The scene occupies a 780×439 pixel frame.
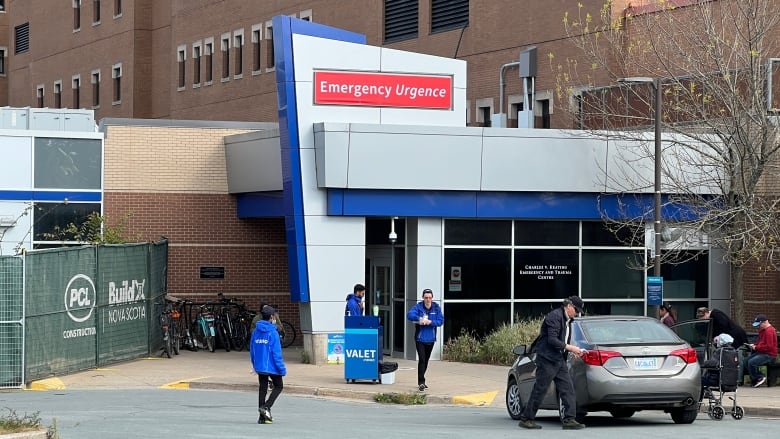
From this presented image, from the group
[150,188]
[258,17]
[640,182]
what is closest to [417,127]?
[640,182]

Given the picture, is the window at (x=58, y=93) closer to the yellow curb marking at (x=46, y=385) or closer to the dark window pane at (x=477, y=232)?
the dark window pane at (x=477, y=232)

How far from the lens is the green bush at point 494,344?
28.5 meters

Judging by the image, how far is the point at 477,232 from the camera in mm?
30656

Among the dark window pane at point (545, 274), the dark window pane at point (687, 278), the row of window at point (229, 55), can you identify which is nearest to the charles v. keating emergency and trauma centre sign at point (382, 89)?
the dark window pane at point (545, 274)

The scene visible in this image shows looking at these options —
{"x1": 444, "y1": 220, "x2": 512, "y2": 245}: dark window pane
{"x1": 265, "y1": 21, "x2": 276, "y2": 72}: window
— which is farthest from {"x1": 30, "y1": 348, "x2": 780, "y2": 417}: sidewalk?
{"x1": 265, "y1": 21, "x2": 276, "y2": 72}: window

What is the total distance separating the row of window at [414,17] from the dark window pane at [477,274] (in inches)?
714

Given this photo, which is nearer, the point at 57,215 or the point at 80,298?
the point at 80,298

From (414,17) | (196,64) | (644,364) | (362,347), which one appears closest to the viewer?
(644,364)

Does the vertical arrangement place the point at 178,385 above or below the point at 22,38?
below

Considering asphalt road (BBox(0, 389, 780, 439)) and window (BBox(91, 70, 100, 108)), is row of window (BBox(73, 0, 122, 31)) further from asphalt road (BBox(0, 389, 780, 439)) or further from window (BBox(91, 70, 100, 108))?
asphalt road (BBox(0, 389, 780, 439))

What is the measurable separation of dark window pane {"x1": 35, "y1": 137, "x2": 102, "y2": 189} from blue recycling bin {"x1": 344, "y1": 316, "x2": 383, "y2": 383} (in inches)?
434

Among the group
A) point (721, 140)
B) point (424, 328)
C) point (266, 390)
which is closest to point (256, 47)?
point (721, 140)

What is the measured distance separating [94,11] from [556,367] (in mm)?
58681

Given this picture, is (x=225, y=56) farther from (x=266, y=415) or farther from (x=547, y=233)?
(x=266, y=415)
